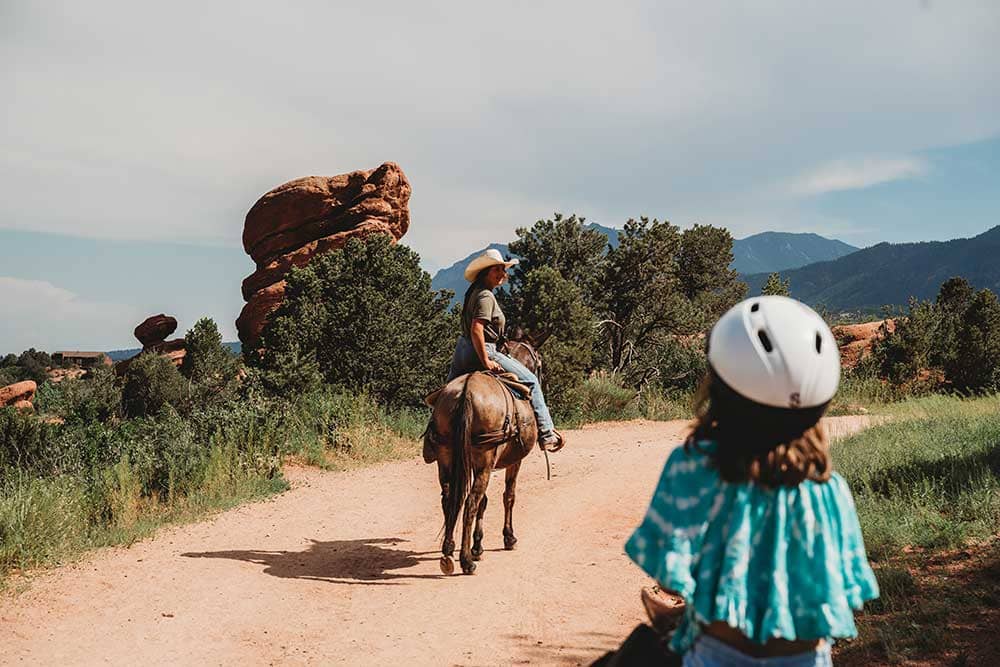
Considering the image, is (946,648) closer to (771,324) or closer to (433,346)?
(771,324)

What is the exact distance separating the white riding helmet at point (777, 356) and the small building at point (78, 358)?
238 feet

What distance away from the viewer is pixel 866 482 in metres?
7.65

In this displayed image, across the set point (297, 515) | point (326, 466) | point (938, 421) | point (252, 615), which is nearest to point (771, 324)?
point (252, 615)

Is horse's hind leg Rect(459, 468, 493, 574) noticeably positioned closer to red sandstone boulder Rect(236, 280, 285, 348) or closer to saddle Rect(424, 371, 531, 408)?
saddle Rect(424, 371, 531, 408)

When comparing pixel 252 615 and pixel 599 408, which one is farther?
pixel 599 408

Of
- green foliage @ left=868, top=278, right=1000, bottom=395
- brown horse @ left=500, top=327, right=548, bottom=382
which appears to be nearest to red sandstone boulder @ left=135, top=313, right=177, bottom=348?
green foliage @ left=868, top=278, right=1000, bottom=395

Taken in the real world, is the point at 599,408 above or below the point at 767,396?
below

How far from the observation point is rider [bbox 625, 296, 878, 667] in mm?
2150

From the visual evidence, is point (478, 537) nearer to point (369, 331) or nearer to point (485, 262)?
point (485, 262)

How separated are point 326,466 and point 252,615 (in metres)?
5.62

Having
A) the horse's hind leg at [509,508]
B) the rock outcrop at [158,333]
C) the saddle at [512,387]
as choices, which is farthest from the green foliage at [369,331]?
the rock outcrop at [158,333]

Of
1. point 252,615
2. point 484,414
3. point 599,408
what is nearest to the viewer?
point 252,615

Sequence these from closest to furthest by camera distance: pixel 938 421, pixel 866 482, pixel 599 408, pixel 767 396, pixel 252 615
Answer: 1. pixel 767 396
2. pixel 252 615
3. pixel 866 482
4. pixel 938 421
5. pixel 599 408

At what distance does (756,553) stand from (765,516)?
0.12m
